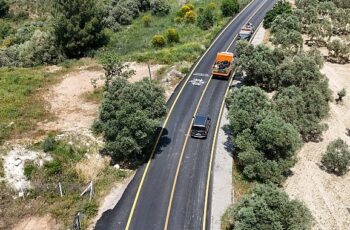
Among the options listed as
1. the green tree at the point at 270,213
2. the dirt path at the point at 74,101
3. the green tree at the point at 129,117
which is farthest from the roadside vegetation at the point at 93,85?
the green tree at the point at 270,213

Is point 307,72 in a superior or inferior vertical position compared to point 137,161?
superior

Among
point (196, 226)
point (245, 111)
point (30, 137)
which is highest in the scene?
point (245, 111)

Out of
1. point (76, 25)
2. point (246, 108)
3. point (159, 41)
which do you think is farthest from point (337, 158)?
point (76, 25)

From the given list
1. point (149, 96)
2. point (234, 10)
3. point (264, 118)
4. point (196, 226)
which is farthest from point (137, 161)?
point (234, 10)

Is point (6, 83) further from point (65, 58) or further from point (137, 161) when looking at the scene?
point (137, 161)

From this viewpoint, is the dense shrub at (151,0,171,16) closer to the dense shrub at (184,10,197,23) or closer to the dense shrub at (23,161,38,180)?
the dense shrub at (184,10,197,23)

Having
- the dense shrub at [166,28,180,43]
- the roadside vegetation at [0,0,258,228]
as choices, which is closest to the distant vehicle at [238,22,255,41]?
the roadside vegetation at [0,0,258,228]
